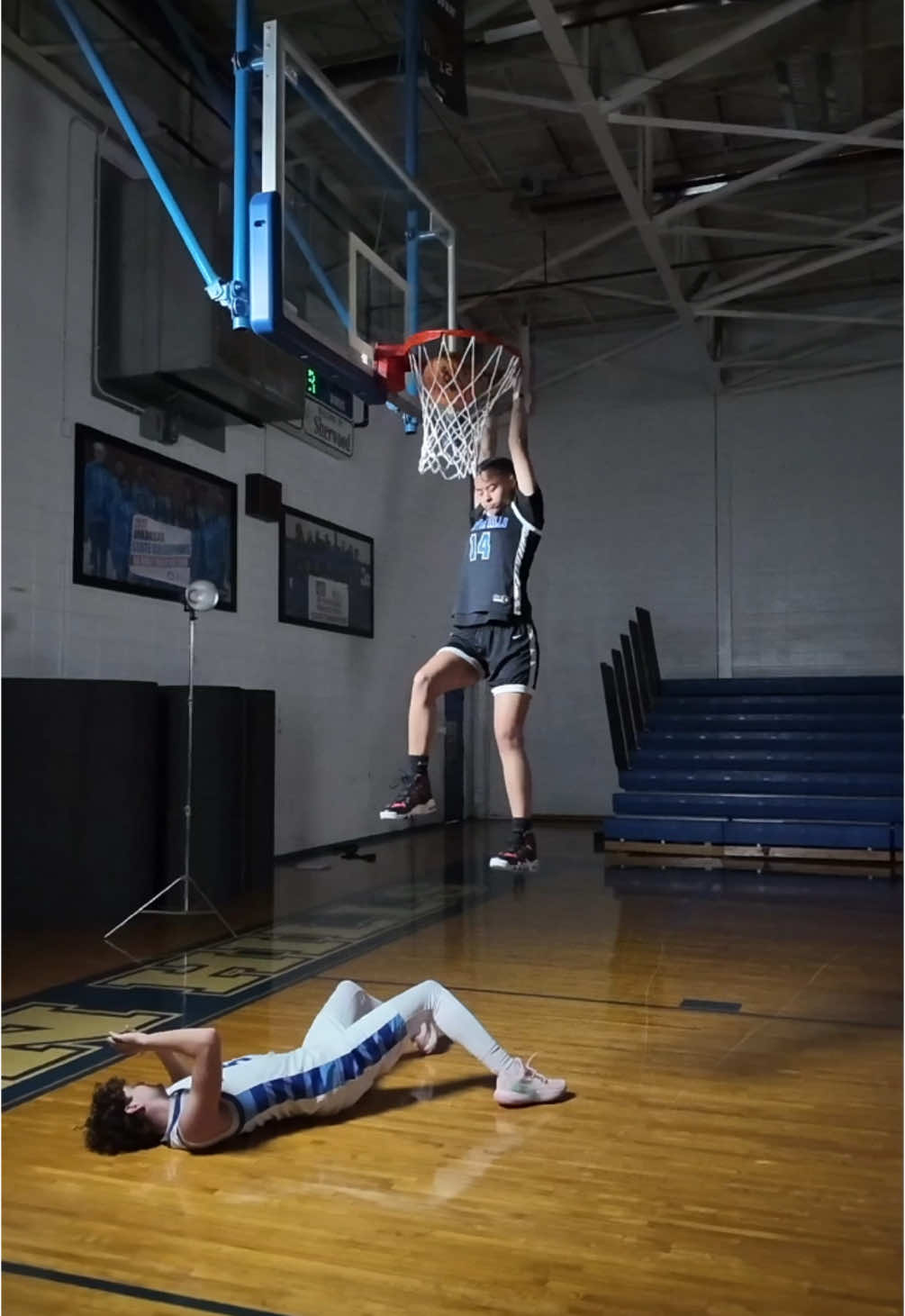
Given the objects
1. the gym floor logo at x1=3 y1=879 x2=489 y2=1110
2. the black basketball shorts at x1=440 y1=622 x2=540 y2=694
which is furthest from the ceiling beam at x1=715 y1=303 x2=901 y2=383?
the black basketball shorts at x1=440 y1=622 x2=540 y2=694

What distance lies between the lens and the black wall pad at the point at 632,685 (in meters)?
10.5

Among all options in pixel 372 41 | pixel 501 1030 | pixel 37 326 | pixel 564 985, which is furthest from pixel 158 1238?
pixel 372 41

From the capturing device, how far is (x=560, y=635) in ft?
40.2

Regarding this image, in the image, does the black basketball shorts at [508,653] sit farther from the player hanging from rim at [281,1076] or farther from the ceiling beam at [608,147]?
the ceiling beam at [608,147]

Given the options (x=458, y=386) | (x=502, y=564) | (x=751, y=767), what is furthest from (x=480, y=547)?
(x=751, y=767)

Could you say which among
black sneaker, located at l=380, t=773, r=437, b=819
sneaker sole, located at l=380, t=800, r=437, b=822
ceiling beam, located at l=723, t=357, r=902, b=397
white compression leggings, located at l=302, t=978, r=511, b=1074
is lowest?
white compression leggings, located at l=302, t=978, r=511, b=1074

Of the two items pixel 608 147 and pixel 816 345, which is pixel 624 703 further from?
pixel 608 147

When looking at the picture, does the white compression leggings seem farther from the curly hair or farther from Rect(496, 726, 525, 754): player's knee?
Rect(496, 726, 525, 754): player's knee

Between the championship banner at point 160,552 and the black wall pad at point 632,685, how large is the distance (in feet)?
14.8

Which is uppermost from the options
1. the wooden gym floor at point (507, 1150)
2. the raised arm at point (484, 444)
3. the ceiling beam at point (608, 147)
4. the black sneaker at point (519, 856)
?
the ceiling beam at point (608, 147)

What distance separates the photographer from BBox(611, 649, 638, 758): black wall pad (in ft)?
33.0

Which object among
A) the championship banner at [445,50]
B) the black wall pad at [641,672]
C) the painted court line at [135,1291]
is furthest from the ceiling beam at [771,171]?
the painted court line at [135,1291]

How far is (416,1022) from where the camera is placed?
3566 millimetres

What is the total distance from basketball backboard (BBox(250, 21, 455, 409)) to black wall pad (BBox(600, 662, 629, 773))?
3135mm
